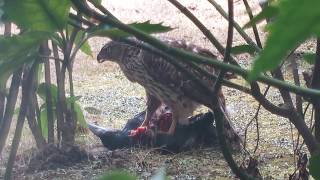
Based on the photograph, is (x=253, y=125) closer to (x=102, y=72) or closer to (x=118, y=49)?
(x=118, y=49)

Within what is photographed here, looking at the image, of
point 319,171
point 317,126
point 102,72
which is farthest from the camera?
point 102,72

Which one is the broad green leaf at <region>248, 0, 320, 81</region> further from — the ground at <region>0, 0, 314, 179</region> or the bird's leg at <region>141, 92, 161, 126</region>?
the bird's leg at <region>141, 92, 161, 126</region>

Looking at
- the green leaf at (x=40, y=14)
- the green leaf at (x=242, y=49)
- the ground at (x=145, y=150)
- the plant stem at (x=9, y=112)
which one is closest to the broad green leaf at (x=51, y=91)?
the ground at (x=145, y=150)

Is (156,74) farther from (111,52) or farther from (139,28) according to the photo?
(139,28)

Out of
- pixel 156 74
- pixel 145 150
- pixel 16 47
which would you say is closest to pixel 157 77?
pixel 156 74

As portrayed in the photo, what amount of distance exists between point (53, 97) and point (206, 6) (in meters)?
2.76

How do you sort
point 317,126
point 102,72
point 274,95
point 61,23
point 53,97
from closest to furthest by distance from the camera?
point 61,23 < point 317,126 < point 53,97 < point 274,95 < point 102,72

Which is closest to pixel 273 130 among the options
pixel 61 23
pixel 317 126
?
pixel 317 126

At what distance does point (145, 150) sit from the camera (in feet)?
7.26

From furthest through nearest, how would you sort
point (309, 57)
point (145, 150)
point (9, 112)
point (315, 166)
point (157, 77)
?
1. point (157, 77)
2. point (145, 150)
3. point (9, 112)
4. point (309, 57)
5. point (315, 166)

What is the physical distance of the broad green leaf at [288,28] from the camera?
0.55ft

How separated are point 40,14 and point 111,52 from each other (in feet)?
6.89

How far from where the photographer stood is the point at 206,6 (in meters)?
4.54

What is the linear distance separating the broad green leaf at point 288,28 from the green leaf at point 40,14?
336 mm
